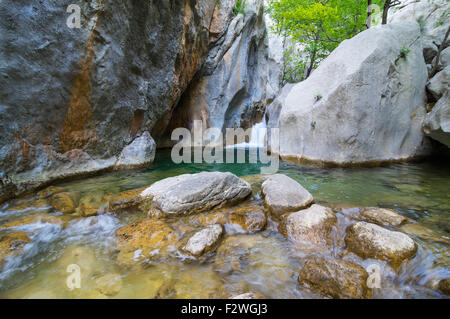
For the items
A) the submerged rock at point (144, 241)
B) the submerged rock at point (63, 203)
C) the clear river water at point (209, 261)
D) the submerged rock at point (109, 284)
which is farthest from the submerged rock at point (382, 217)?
the submerged rock at point (63, 203)

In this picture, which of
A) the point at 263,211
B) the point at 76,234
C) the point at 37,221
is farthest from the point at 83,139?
the point at 263,211

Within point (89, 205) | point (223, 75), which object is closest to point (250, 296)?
point (89, 205)

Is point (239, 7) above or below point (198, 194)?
above

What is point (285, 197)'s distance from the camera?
3.09 meters

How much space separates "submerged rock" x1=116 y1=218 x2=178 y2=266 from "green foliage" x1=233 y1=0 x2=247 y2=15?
13338 millimetres

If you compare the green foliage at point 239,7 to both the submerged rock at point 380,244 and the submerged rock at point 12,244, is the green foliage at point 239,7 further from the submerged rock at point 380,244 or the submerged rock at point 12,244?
the submerged rock at point 12,244

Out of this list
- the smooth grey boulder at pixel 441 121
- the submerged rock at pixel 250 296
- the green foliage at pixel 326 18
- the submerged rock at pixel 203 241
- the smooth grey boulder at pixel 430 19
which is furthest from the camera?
the green foliage at pixel 326 18

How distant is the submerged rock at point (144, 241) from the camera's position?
7.34 ft

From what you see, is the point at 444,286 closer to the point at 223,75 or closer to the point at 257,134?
the point at 223,75

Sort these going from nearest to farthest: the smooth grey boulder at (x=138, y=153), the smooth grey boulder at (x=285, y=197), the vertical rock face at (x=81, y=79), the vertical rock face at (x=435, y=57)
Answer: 1. the smooth grey boulder at (x=285, y=197)
2. the vertical rock face at (x=81, y=79)
3. the vertical rock face at (x=435, y=57)
4. the smooth grey boulder at (x=138, y=153)

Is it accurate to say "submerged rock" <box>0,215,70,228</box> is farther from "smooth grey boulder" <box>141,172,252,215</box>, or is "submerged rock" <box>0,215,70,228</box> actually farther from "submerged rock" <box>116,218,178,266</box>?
"smooth grey boulder" <box>141,172,252,215</box>

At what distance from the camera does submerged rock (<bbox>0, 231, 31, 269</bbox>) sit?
2.16 meters

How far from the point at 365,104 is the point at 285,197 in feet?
15.7

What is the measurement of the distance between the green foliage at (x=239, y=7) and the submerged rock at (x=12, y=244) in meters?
13.8
